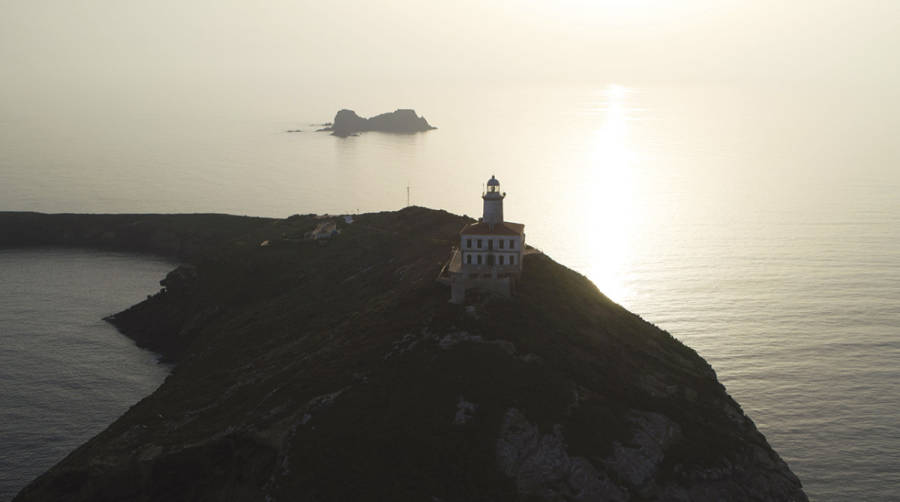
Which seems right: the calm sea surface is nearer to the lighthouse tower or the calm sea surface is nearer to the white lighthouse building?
the white lighthouse building

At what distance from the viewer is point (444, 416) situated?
51219 mm

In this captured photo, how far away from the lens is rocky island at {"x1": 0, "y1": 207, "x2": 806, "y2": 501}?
4884 cm

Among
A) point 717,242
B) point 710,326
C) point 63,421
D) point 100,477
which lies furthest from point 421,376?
point 717,242

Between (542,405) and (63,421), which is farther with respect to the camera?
(63,421)

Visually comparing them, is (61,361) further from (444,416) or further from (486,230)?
(444,416)

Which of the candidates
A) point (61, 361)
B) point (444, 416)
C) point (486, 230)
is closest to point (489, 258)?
point (486, 230)

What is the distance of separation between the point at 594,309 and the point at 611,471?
27195 mm

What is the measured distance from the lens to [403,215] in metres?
130

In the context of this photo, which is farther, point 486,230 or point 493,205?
point 493,205

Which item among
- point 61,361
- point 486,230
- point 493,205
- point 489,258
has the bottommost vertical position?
point 61,361

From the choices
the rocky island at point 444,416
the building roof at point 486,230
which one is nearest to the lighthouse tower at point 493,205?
the building roof at point 486,230

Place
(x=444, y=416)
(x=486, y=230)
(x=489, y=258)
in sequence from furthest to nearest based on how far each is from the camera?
(x=486, y=230) < (x=489, y=258) < (x=444, y=416)

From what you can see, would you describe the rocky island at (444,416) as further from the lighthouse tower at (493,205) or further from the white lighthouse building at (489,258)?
the lighthouse tower at (493,205)

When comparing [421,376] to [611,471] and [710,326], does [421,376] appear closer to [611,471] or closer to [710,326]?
[611,471]
